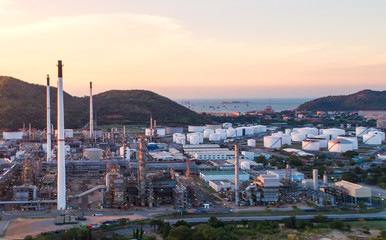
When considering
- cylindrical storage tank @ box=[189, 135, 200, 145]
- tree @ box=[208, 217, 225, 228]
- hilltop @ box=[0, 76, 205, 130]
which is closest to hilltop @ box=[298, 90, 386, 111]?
hilltop @ box=[0, 76, 205, 130]

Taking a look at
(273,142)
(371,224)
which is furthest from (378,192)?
(273,142)

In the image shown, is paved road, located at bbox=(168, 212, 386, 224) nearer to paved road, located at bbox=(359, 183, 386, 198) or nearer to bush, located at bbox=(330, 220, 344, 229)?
bush, located at bbox=(330, 220, 344, 229)

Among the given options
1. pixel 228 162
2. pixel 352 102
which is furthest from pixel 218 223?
pixel 352 102

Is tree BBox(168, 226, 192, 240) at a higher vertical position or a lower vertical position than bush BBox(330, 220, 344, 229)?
higher

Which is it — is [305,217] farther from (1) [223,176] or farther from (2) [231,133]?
(2) [231,133]

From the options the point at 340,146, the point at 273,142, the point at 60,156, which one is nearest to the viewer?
the point at 60,156

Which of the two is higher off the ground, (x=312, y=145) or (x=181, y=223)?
(x=312, y=145)
